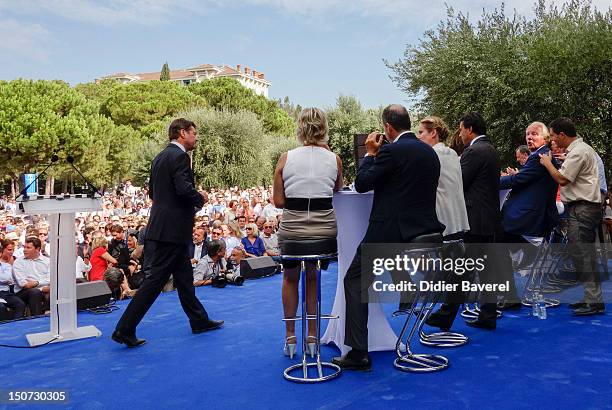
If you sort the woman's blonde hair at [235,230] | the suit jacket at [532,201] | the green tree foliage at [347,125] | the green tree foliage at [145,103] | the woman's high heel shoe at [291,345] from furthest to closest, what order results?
the green tree foliage at [145,103] → the green tree foliage at [347,125] → the woman's blonde hair at [235,230] → the suit jacket at [532,201] → the woman's high heel shoe at [291,345]

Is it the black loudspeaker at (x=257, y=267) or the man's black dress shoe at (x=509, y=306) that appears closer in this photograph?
the man's black dress shoe at (x=509, y=306)

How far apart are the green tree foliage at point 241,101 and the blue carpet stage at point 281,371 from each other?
42.2m

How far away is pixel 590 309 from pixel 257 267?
178 inches

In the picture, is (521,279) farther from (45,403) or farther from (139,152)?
(139,152)

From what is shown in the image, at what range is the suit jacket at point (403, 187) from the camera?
3508mm

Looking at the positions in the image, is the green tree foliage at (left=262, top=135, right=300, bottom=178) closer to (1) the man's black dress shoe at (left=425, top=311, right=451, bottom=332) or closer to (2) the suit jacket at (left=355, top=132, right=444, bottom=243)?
(1) the man's black dress shoe at (left=425, top=311, right=451, bottom=332)

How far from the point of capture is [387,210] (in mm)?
3557

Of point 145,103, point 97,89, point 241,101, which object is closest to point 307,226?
point 241,101

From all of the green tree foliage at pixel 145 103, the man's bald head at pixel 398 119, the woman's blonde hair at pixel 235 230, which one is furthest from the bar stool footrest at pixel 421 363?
the green tree foliage at pixel 145 103

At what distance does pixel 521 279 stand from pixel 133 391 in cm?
511

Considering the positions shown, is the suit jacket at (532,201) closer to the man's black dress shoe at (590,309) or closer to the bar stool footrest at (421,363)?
the man's black dress shoe at (590,309)

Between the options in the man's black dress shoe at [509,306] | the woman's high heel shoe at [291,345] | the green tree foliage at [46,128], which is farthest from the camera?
the green tree foliage at [46,128]

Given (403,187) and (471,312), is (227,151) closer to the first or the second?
(471,312)

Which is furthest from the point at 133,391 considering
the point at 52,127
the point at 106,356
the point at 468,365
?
the point at 52,127
